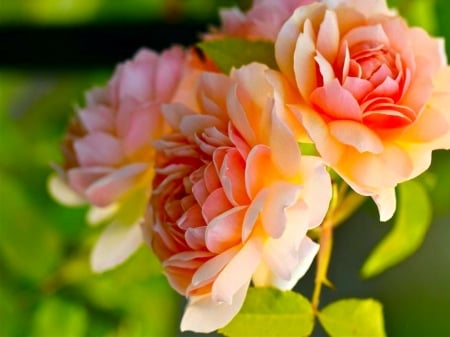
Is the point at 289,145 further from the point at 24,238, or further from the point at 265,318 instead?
the point at 24,238

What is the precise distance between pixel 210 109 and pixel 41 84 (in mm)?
412

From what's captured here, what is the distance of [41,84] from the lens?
67 cm

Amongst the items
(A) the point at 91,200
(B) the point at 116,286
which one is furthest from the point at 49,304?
(A) the point at 91,200

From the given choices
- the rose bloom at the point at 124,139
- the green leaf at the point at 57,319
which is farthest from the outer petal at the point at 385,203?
the green leaf at the point at 57,319

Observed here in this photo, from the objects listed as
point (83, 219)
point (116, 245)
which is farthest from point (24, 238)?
point (116, 245)

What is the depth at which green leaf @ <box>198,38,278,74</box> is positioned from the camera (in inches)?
12.1

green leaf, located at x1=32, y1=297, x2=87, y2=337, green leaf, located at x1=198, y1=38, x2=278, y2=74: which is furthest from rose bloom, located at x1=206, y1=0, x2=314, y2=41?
green leaf, located at x1=32, y1=297, x2=87, y2=337

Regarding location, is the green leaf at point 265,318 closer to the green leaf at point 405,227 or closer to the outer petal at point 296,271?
the outer petal at point 296,271

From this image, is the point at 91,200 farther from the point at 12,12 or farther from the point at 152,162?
the point at 12,12

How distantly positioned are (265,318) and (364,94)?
0.28 feet

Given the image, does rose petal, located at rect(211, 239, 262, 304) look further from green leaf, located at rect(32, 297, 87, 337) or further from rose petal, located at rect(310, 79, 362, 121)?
green leaf, located at rect(32, 297, 87, 337)

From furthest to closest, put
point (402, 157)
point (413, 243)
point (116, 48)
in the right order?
point (116, 48) < point (413, 243) < point (402, 157)

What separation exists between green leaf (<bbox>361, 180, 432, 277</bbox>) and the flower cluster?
90 millimetres

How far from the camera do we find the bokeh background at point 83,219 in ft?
1.56
